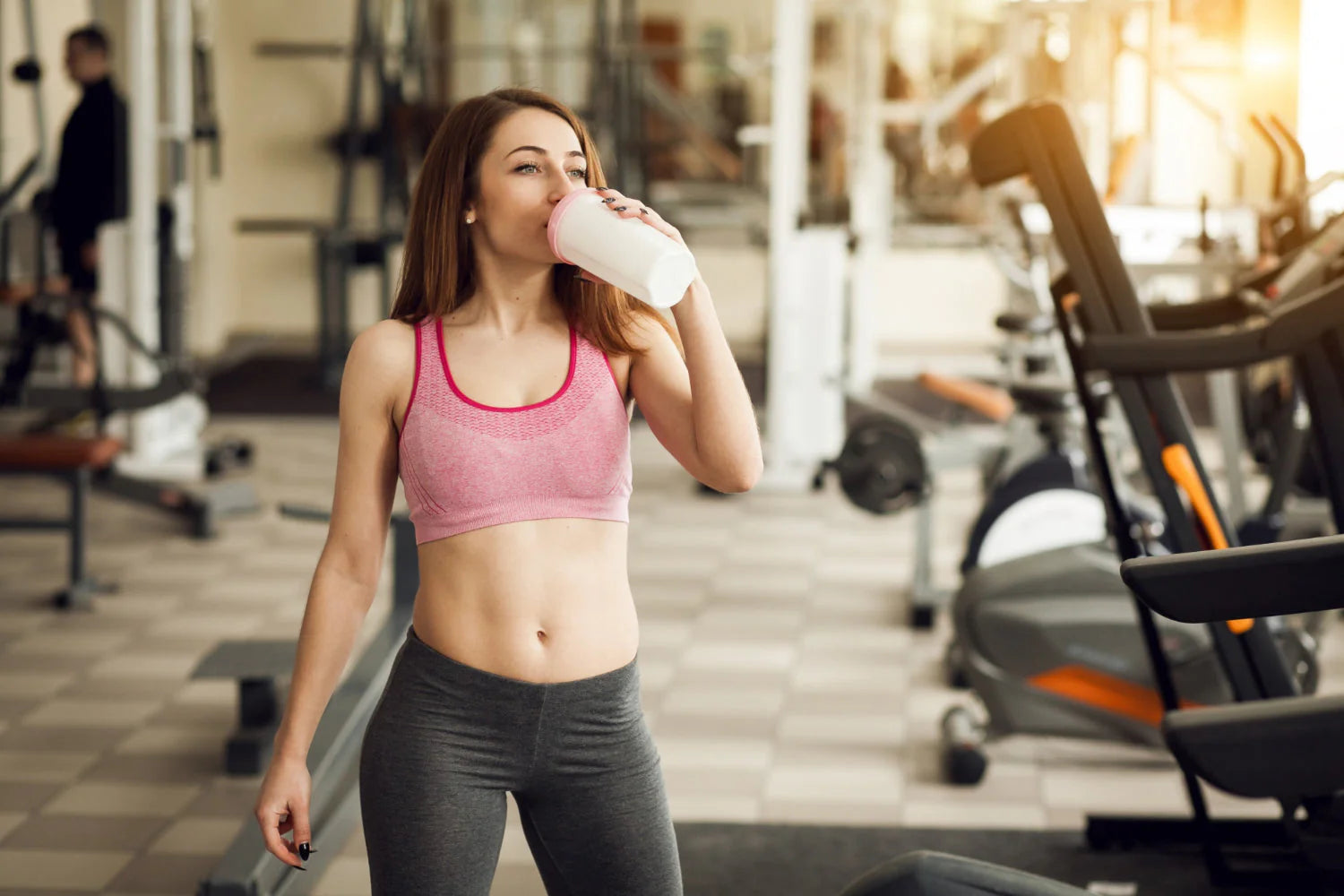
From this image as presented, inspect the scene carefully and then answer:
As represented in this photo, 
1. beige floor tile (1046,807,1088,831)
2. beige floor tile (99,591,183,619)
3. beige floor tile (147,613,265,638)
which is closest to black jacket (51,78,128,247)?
beige floor tile (99,591,183,619)

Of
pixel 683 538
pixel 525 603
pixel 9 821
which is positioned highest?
pixel 525 603

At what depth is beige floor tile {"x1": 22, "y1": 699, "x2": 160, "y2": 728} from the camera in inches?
144

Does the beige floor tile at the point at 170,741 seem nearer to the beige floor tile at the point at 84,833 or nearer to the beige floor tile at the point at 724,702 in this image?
the beige floor tile at the point at 84,833

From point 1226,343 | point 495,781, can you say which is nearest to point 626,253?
point 495,781

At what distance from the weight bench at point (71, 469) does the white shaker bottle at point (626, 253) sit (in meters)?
3.60

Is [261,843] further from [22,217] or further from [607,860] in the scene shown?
[22,217]

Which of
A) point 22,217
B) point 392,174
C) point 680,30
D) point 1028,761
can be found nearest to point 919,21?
point 680,30

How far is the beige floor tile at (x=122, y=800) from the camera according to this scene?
313 centimetres

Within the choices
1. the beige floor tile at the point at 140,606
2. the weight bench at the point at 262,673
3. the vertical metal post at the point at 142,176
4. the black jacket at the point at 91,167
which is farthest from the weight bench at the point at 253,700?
the black jacket at the point at 91,167

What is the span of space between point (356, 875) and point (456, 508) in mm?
1547

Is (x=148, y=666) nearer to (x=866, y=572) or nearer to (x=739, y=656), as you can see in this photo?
(x=739, y=656)

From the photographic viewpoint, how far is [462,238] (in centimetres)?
153

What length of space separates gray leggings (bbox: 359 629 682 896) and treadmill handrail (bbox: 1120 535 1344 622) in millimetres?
543

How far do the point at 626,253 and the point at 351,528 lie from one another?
425mm
